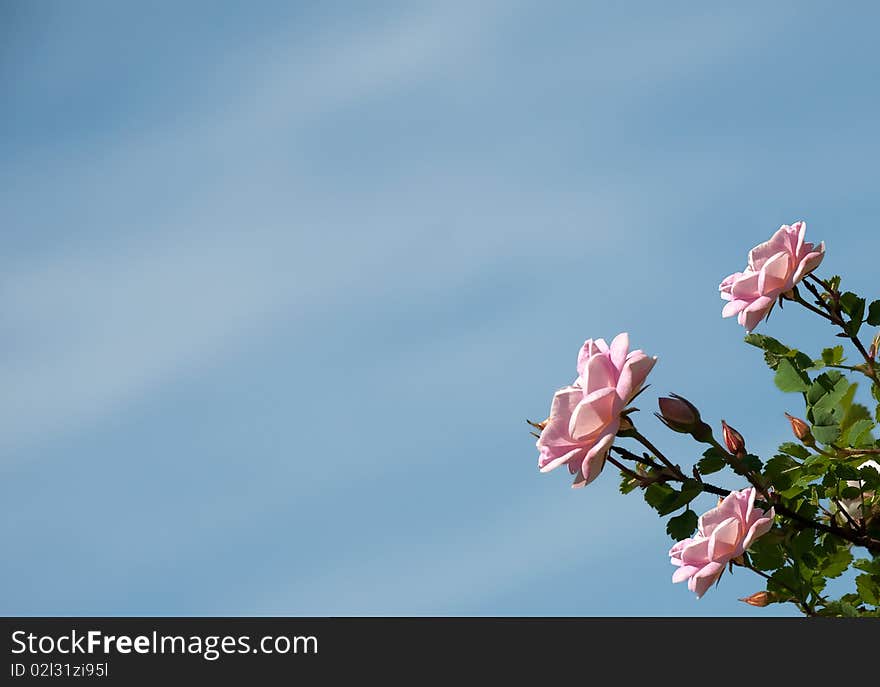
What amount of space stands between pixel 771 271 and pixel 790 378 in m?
0.38

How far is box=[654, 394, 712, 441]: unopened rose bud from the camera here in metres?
3.24

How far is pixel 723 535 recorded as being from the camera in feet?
10.7

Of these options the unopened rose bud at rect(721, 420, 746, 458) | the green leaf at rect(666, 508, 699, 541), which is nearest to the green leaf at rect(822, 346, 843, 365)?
the unopened rose bud at rect(721, 420, 746, 458)

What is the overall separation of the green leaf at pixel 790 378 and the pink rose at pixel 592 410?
0.96 meters

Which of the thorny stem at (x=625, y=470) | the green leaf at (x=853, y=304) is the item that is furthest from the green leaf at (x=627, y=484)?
the green leaf at (x=853, y=304)

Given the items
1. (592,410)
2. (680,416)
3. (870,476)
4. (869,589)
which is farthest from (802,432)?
(592,410)

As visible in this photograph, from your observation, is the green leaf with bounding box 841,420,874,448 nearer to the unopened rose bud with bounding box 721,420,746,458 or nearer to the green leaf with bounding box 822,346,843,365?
the green leaf with bounding box 822,346,843,365

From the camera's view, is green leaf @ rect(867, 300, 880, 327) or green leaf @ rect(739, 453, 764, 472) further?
green leaf @ rect(867, 300, 880, 327)

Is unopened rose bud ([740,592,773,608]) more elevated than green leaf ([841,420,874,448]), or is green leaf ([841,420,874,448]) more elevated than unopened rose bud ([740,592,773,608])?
green leaf ([841,420,874,448])

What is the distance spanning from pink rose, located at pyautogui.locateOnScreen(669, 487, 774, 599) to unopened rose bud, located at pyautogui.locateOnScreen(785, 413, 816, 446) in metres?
0.49

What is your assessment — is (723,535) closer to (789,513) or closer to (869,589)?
(789,513)

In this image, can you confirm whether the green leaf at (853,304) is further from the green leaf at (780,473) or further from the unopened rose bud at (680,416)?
the unopened rose bud at (680,416)
